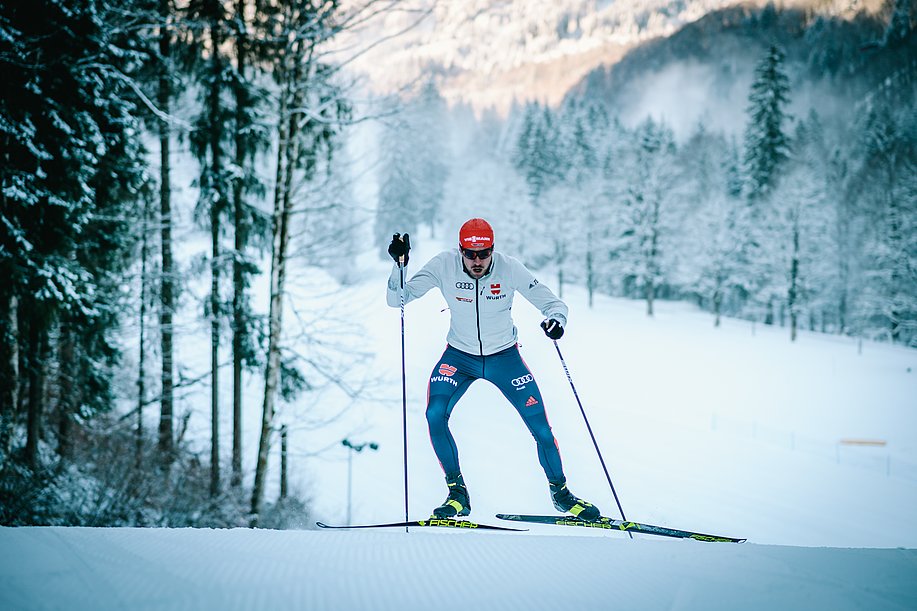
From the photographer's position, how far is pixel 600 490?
1282 cm

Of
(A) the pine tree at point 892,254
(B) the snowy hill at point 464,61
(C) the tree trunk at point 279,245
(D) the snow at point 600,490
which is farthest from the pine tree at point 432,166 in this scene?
(C) the tree trunk at point 279,245

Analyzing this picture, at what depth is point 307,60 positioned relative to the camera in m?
6.96

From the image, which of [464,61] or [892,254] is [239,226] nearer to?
[892,254]

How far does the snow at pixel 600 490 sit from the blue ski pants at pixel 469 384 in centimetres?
78

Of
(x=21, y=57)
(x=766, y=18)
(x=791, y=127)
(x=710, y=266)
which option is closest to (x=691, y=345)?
(x=710, y=266)

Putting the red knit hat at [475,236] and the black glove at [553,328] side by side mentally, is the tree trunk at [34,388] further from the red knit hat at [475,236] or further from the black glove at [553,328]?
the black glove at [553,328]

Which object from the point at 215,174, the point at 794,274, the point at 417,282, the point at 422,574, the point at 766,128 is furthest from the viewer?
the point at 766,128

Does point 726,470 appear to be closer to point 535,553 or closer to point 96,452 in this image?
point 535,553

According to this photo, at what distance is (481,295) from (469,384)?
76 centimetres

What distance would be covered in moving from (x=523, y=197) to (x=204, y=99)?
34380mm

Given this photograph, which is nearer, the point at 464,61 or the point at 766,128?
the point at 766,128

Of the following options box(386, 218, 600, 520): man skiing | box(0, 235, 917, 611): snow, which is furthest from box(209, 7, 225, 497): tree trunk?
A: box(386, 218, 600, 520): man skiing

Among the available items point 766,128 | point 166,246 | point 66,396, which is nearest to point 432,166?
point 766,128

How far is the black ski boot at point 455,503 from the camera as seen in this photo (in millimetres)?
3887
